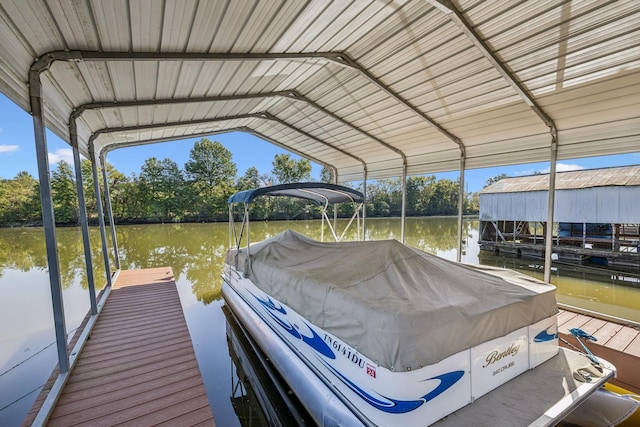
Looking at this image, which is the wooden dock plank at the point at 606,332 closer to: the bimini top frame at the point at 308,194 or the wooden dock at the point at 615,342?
the wooden dock at the point at 615,342

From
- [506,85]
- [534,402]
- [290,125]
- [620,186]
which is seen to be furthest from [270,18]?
[620,186]

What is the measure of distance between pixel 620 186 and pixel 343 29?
38.9ft

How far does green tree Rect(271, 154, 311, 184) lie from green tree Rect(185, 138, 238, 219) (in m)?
4.25

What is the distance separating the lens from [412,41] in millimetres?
3594

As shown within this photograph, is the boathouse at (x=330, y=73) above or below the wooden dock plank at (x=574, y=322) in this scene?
above

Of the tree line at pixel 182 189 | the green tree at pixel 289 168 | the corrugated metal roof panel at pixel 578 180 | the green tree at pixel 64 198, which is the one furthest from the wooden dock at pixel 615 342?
the green tree at pixel 64 198

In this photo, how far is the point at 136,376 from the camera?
2799 mm

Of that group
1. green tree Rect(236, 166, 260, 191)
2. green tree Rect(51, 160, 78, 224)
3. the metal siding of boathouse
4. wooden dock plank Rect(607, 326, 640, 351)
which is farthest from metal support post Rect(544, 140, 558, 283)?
green tree Rect(51, 160, 78, 224)

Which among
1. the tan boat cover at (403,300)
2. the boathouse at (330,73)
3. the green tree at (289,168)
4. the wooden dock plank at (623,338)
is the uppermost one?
the green tree at (289,168)

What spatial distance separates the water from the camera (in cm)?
340

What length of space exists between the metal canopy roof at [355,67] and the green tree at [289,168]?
71.7 feet

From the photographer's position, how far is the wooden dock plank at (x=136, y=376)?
2.27 m

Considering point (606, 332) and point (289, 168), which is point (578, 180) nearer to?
point (606, 332)

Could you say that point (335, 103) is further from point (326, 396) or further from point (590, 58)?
point (326, 396)
